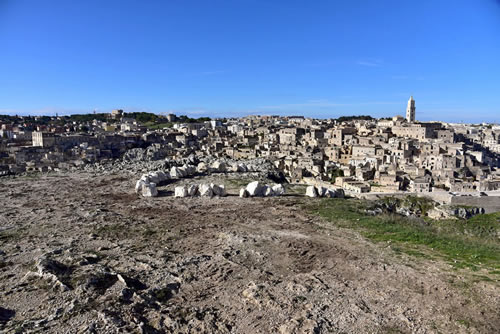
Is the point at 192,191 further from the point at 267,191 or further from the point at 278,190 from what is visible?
the point at 278,190

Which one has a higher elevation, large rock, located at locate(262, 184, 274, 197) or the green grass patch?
large rock, located at locate(262, 184, 274, 197)

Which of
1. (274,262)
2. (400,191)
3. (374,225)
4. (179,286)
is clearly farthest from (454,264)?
(400,191)

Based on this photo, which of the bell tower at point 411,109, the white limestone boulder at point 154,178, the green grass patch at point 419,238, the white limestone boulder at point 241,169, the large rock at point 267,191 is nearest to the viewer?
the green grass patch at point 419,238

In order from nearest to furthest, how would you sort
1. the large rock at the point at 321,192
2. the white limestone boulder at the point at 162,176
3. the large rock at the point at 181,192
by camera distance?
the large rock at the point at 181,192 → the large rock at the point at 321,192 → the white limestone boulder at the point at 162,176

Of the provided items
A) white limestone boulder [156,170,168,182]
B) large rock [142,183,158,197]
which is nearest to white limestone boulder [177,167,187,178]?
white limestone boulder [156,170,168,182]

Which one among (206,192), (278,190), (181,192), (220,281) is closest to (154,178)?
(181,192)

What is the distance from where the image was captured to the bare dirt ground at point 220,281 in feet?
18.3

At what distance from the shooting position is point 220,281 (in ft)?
23.0

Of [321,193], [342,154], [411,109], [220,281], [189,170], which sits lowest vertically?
[342,154]

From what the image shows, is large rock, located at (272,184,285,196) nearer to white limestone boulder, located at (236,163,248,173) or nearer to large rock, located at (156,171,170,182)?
large rock, located at (156,171,170,182)

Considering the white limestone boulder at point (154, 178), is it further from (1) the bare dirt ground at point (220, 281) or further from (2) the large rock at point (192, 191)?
(1) the bare dirt ground at point (220, 281)

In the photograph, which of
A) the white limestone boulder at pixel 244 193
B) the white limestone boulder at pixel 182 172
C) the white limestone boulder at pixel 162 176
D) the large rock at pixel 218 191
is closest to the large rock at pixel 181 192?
the large rock at pixel 218 191

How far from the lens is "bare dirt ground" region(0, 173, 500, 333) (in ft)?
18.3

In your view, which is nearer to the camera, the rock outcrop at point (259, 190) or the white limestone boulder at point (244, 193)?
the white limestone boulder at point (244, 193)
